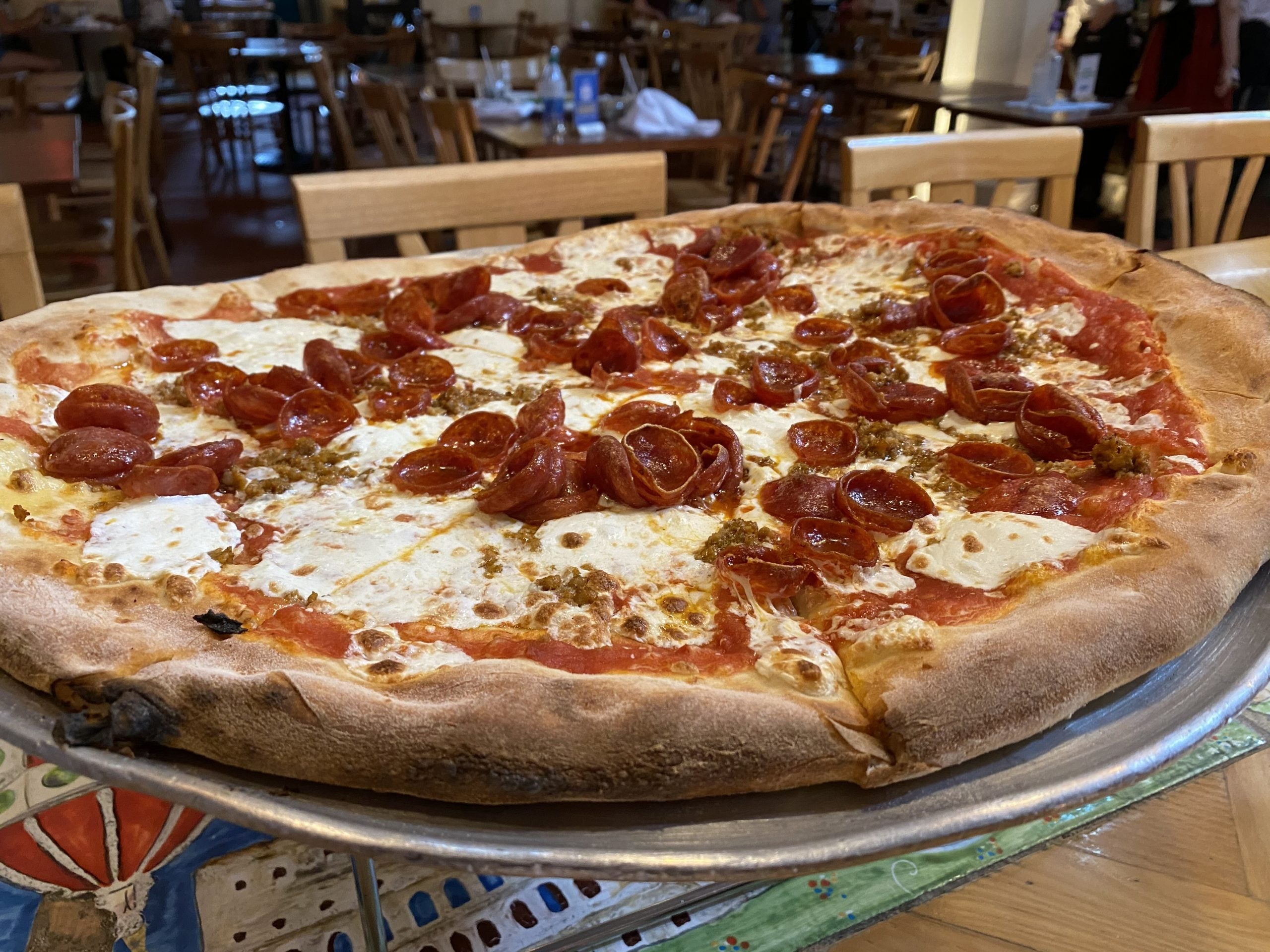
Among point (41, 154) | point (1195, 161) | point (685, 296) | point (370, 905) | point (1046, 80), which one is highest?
point (1046, 80)

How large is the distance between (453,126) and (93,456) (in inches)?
158

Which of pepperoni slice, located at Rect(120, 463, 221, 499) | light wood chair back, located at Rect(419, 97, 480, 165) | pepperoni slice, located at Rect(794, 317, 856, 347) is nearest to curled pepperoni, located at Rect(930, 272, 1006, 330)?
pepperoni slice, located at Rect(794, 317, 856, 347)

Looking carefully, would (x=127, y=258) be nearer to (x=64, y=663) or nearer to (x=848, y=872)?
(x=64, y=663)

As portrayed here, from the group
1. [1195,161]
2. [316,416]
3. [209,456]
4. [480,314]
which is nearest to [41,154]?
[480,314]

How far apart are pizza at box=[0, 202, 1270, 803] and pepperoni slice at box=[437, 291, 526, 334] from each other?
0.01 m

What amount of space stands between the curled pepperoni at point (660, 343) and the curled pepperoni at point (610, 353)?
68mm

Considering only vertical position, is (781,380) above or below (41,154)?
below

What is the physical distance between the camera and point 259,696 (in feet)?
3.99

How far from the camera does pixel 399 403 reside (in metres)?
2.18

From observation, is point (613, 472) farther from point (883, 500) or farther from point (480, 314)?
point (480, 314)

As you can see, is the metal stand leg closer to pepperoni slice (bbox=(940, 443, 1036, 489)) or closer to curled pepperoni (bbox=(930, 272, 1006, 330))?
pepperoni slice (bbox=(940, 443, 1036, 489))

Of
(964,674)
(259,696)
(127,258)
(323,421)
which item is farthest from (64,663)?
(127,258)

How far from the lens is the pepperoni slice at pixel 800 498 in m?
1.77

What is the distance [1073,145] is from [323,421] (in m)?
3.11
